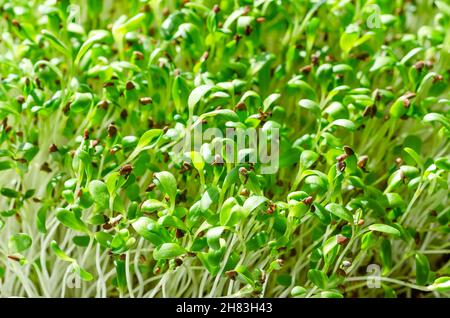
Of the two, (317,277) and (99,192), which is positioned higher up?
(99,192)

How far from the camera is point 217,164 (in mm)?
Result: 1020

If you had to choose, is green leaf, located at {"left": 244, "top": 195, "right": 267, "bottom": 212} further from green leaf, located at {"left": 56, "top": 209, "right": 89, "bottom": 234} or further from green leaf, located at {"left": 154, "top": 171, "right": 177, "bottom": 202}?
green leaf, located at {"left": 56, "top": 209, "right": 89, "bottom": 234}

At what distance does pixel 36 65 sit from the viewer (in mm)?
1171

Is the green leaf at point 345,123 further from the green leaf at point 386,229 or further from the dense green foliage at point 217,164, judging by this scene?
the green leaf at point 386,229

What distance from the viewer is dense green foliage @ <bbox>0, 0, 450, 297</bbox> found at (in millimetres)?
1027

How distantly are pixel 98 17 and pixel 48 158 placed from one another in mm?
328

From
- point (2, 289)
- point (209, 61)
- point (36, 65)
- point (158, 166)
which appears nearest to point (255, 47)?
point (209, 61)

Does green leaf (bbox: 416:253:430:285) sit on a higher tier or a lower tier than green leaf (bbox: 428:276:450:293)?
higher

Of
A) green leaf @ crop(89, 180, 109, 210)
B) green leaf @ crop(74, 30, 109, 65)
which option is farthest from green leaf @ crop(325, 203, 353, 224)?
green leaf @ crop(74, 30, 109, 65)

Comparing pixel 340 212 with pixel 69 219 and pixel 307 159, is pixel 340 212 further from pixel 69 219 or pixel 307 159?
pixel 69 219

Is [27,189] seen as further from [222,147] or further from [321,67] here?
[321,67]

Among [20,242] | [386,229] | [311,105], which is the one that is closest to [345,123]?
[311,105]

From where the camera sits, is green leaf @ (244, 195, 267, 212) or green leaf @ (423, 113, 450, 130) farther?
green leaf @ (423, 113, 450, 130)

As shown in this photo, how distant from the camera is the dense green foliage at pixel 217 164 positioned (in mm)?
1027
